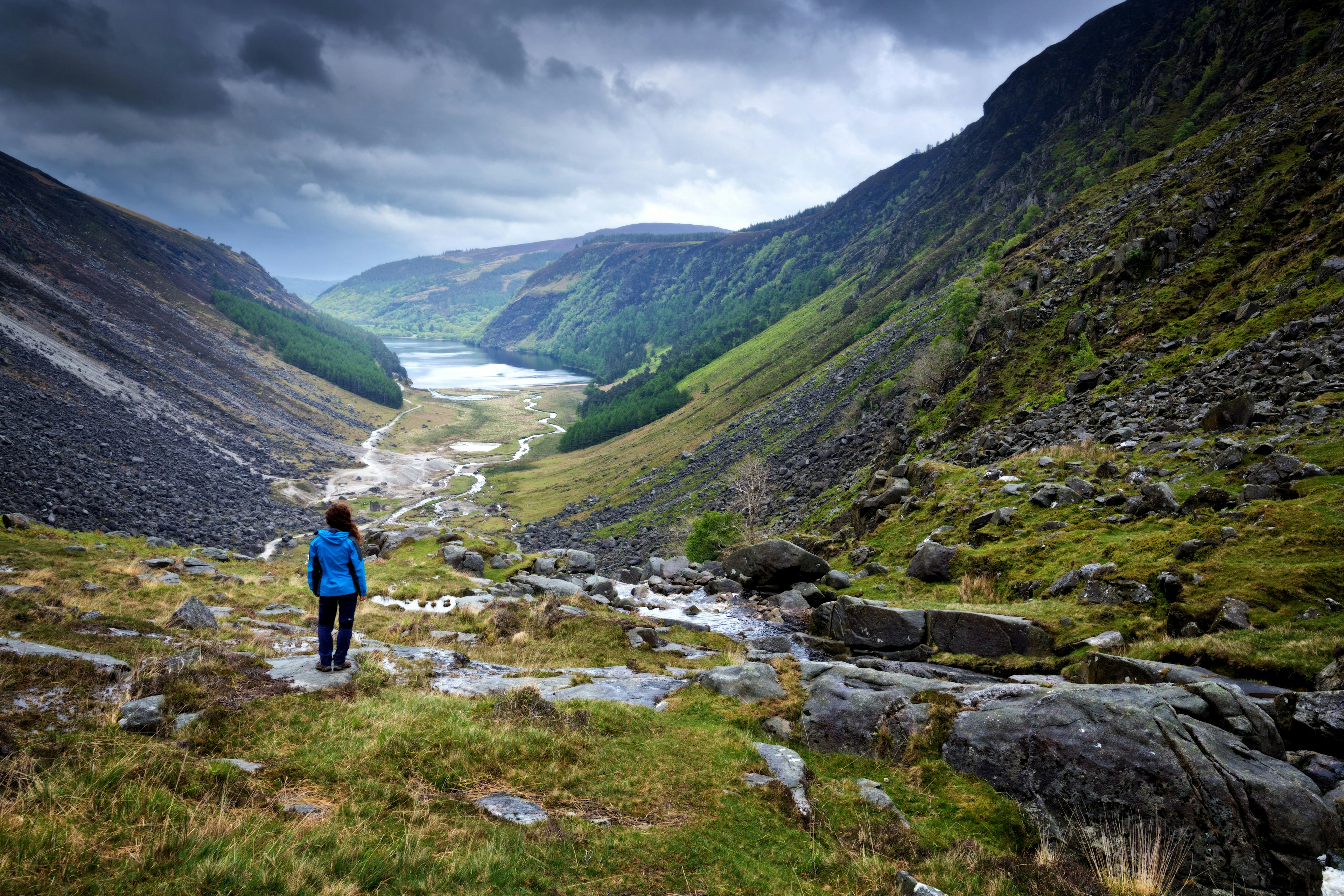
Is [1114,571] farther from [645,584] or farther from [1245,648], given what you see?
[645,584]

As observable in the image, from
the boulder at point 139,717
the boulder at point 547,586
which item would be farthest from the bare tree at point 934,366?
the boulder at point 139,717

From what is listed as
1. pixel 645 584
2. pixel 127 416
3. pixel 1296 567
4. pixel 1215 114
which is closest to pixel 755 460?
pixel 645 584

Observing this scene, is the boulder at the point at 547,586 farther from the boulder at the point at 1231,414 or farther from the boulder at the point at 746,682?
the boulder at the point at 1231,414

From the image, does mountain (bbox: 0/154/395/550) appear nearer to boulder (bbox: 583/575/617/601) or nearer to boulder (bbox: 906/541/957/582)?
boulder (bbox: 583/575/617/601)

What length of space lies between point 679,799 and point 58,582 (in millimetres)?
23105

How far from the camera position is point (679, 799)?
9516 millimetres

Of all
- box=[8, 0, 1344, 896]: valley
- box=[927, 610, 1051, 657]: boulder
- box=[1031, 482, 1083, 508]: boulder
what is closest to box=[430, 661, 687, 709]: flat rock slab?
box=[8, 0, 1344, 896]: valley

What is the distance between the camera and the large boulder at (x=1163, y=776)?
7.66 metres

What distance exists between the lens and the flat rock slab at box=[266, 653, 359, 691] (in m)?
11.6

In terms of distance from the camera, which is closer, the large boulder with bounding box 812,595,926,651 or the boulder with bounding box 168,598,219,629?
the boulder with bounding box 168,598,219,629

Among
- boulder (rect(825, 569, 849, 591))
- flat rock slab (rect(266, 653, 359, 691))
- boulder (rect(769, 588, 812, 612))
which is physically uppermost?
flat rock slab (rect(266, 653, 359, 691))

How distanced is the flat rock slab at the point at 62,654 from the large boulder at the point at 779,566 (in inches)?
1043

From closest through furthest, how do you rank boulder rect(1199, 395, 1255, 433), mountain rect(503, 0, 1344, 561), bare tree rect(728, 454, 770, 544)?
boulder rect(1199, 395, 1255, 433), mountain rect(503, 0, 1344, 561), bare tree rect(728, 454, 770, 544)

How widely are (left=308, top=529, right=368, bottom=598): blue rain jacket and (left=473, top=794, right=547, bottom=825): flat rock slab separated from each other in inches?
221
